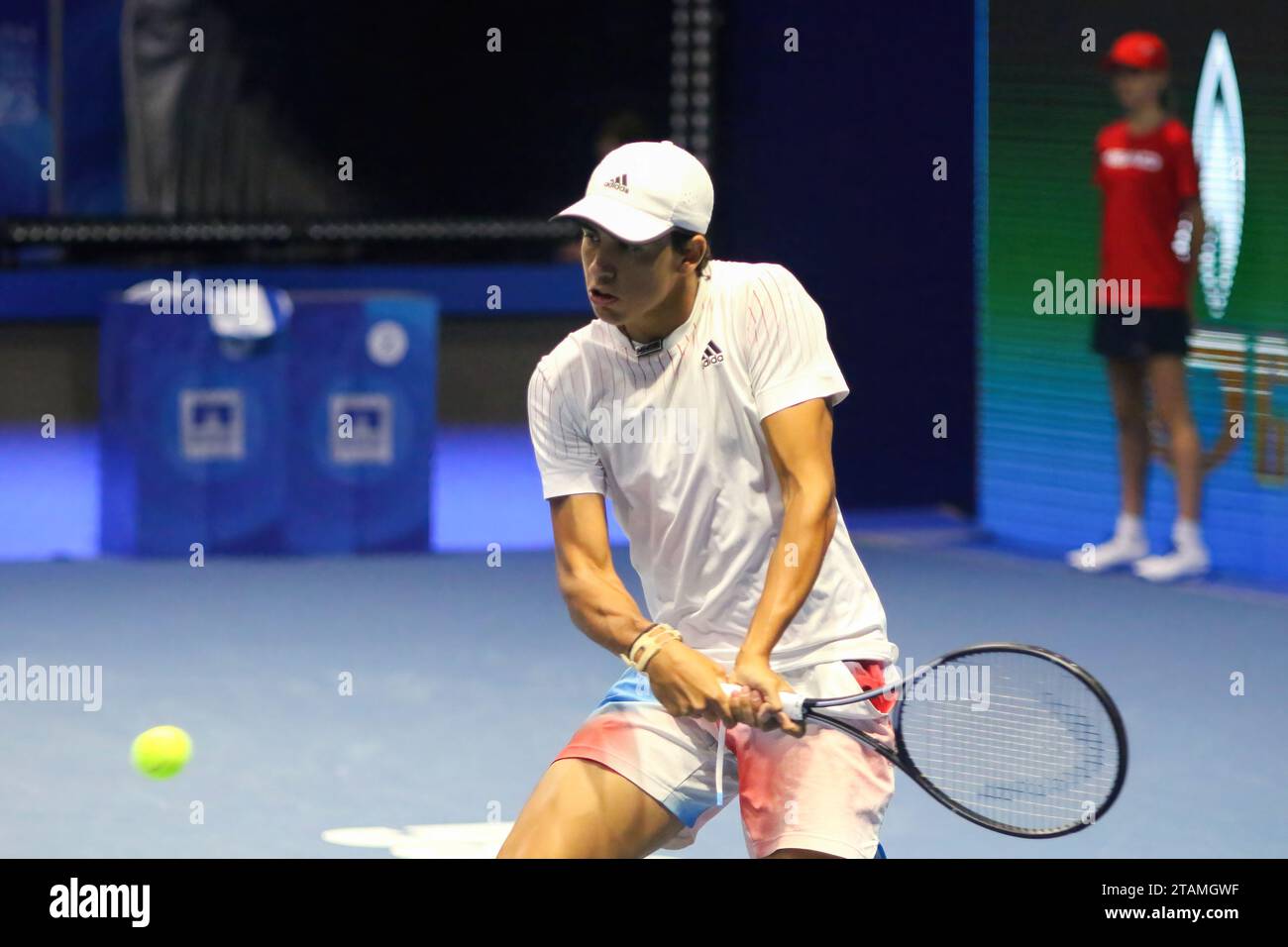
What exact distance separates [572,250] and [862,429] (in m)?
3.33

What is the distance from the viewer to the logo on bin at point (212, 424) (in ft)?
27.7

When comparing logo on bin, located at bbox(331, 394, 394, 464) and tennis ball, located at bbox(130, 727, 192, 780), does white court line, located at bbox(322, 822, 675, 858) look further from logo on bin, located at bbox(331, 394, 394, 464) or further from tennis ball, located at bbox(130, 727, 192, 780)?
logo on bin, located at bbox(331, 394, 394, 464)

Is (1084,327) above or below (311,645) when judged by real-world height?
above

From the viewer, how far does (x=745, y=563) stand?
3.44 m

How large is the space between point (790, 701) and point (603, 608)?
14.2 inches

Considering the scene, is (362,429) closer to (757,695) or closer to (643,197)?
(643,197)

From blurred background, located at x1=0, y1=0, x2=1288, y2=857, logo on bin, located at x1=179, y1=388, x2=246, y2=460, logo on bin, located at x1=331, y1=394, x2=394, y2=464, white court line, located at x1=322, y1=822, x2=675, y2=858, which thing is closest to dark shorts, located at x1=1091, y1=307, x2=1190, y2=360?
blurred background, located at x1=0, y1=0, x2=1288, y2=857

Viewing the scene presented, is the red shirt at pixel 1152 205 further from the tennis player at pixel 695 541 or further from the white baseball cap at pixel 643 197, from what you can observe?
the white baseball cap at pixel 643 197

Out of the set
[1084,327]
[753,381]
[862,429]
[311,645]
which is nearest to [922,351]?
[862,429]

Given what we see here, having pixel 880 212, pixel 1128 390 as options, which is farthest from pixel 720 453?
pixel 880 212

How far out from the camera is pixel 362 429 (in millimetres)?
8609

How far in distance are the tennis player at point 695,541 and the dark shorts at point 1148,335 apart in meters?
4.74

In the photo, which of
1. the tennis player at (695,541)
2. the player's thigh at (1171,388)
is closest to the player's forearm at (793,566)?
the tennis player at (695,541)
